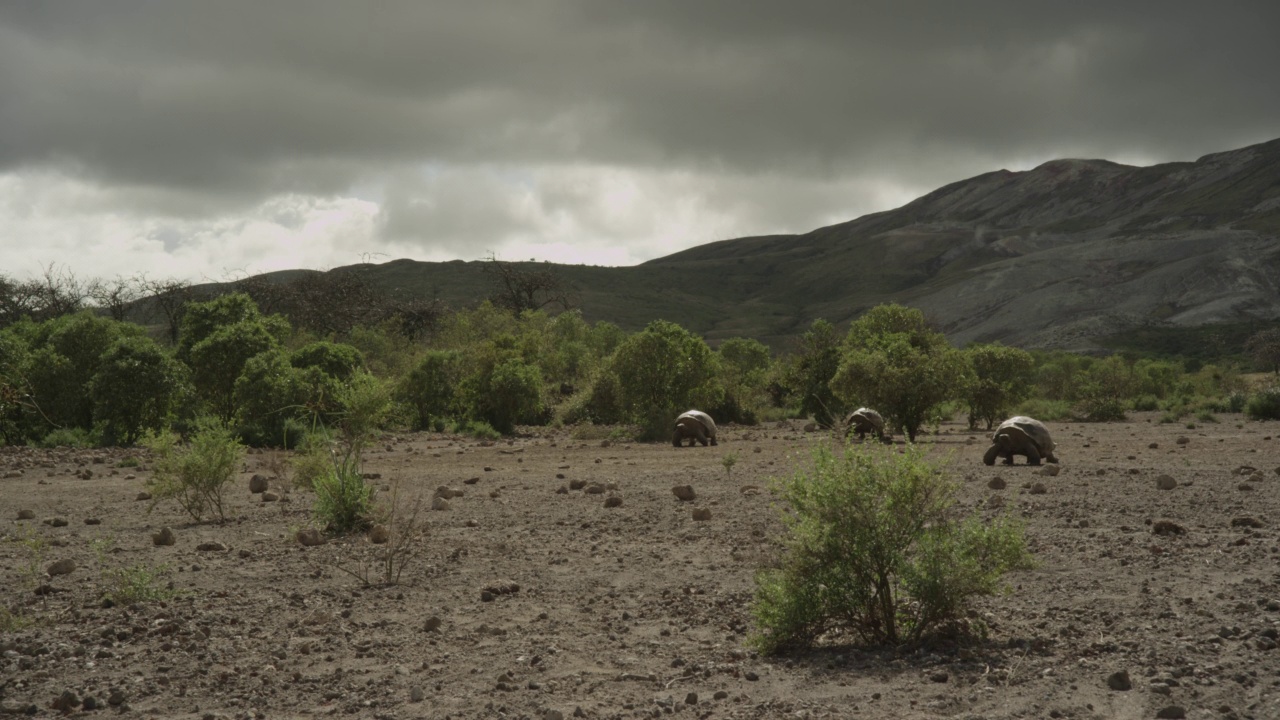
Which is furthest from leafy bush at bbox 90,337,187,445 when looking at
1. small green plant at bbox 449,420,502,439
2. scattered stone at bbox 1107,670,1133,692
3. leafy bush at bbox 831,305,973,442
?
scattered stone at bbox 1107,670,1133,692

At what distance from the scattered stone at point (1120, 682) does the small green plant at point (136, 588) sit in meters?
7.08

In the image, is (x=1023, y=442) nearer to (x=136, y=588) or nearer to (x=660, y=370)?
(x=136, y=588)

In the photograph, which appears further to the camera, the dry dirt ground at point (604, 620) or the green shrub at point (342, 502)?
the green shrub at point (342, 502)

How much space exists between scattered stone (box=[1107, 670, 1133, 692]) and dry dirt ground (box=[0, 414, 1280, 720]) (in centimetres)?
5

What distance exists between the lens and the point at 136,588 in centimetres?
835

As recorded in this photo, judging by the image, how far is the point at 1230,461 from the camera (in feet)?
54.9

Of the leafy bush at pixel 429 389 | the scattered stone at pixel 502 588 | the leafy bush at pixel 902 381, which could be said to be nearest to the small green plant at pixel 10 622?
the scattered stone at pixel 502 588

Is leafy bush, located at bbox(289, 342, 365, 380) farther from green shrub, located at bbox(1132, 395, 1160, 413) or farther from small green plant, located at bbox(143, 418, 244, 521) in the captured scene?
green shrub, located at bbox(1132, 395, 1160, 413)

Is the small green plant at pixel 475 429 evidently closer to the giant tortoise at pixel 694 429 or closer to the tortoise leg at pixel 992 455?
the giant tortoise at pixel 694 429

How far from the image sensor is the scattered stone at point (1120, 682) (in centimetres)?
553

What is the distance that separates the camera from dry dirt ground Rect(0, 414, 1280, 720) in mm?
5805

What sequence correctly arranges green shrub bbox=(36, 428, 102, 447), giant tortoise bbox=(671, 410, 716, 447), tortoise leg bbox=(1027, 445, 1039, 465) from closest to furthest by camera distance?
tortoise leg bbox=(1027, 445, 1039, 465) < green shrub bbox=(36, 428, 102, 447) < giant tortoise bbox=(671, 410, 716, 447)

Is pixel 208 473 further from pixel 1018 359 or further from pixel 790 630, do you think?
pixel 1018 359

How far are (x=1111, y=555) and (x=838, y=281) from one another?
189 m
